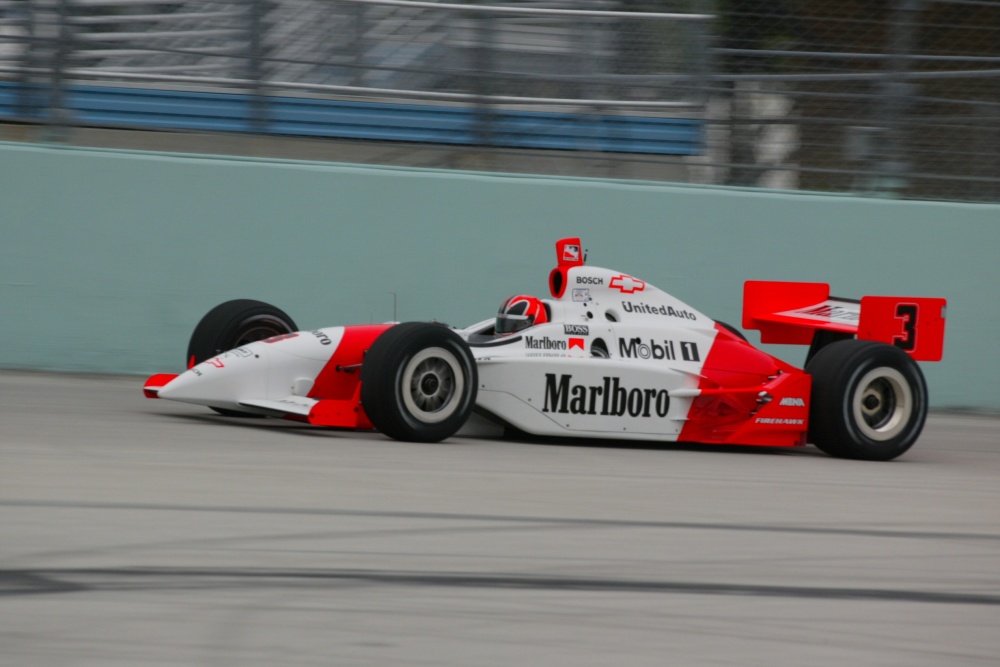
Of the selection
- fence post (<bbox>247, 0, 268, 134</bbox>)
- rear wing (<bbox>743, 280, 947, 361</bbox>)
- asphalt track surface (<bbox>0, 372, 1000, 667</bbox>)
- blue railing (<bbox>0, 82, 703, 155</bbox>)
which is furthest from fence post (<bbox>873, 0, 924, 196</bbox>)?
fence post (<bbox>247, 0, 268, 134</bbox>)

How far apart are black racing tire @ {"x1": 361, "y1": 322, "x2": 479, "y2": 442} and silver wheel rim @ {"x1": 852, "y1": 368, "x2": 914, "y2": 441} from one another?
2110 millimetres

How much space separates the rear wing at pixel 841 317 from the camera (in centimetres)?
657

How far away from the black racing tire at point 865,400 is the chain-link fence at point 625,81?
258 centimetres

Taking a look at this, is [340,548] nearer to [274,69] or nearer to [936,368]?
[274,69]

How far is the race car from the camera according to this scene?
5.58 meters

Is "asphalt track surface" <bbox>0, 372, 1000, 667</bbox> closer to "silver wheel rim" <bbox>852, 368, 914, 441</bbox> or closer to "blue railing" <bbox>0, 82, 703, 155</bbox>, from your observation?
"silver wheel rim" <bbox>852, 368, 914, 441</bbox>

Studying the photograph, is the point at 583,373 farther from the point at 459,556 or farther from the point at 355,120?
the point at 355,120

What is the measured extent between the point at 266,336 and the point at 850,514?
3113 millimetres

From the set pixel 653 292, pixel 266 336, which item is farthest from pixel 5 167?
pixel 653 292

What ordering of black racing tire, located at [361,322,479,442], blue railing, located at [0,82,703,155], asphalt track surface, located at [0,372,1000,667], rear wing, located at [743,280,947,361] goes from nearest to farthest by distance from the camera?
asphalt track surface, located at [0,372,1000,667] → black racing tire, located at [361,322,479,442] → rear wing, located at [743,280,947,361] → blue railing, located at [0,82,703,155]

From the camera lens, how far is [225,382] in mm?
5582

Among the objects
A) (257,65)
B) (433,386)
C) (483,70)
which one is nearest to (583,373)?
(433,386)

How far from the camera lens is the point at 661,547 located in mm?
3906

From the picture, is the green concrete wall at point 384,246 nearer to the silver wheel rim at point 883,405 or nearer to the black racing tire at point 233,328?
the black racing tire at point 233,328
